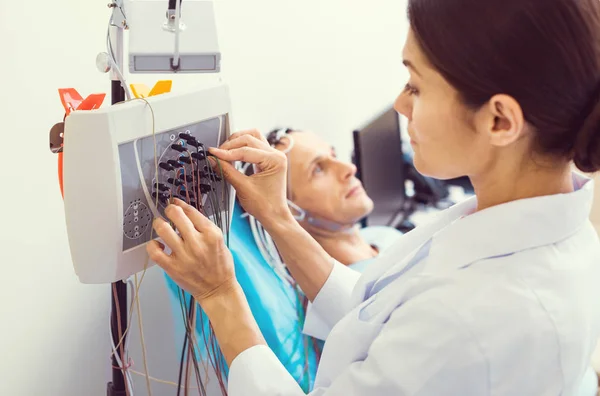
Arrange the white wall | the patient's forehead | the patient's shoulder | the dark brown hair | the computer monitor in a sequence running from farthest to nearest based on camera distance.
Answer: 1. the patient's shoulder
2. the computer monitor
3. the patient's forehead
4. the white wall
5. the dark brown hair

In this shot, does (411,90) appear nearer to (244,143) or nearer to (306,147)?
(244,143)

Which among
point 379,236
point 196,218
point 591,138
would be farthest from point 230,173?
point 379,236

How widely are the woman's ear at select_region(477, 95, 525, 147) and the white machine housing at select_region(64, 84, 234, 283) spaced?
0.50 m

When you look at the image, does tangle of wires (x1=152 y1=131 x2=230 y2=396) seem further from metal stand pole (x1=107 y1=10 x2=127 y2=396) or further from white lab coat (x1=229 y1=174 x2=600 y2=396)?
white lab coat (x1=229 y1=174 x2=600 y2=396)

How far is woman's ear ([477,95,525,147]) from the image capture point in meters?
0.82

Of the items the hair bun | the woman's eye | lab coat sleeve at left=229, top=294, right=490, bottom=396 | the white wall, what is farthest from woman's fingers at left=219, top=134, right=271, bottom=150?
the hair bun

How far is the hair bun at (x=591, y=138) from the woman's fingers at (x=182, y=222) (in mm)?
577

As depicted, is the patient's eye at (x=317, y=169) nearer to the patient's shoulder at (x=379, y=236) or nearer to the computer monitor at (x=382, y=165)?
the computer monitor at (x=382, y=165)

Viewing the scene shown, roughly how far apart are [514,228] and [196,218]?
49 cm

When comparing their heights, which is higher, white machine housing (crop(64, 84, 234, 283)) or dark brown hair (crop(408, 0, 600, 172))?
dark brown hair (crop(408, 0, 600, 172))

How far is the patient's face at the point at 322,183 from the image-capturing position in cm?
197

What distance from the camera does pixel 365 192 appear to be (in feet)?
7.08

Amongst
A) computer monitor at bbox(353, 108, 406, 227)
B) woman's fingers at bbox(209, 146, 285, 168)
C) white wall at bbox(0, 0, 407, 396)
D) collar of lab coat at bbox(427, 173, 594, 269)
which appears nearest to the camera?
collar of lab coat at bbox(427, 173, 594, 269)

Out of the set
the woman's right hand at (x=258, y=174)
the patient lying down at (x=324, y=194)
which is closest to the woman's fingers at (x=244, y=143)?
the woman's right hand at (x=258, y=174)
